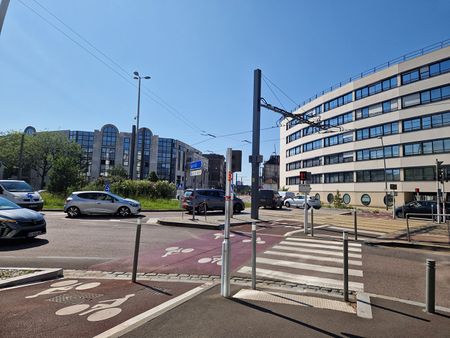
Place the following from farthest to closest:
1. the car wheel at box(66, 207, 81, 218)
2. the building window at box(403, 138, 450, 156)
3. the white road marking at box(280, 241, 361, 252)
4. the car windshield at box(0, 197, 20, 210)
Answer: the building window at box(403, 138, 450, 156) < the car wheel at box(66, 207, 81, 218) < the white road marking at box(280, 241, 361, 252) < the car windshield at box(0, 197, 20, 210)

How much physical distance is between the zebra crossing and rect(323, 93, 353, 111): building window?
45701 mm

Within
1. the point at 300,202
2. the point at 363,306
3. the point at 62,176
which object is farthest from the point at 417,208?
the point at 62,176

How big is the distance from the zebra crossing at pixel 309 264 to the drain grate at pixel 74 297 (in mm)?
3225

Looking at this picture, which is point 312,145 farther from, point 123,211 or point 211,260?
point 211,260

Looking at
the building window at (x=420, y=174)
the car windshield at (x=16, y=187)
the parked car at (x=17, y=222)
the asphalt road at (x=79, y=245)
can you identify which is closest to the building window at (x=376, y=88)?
the building window at (x=420, y=174)

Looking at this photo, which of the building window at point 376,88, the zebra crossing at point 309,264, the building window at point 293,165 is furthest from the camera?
the building window at point 293,165

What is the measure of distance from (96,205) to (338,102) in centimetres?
4672

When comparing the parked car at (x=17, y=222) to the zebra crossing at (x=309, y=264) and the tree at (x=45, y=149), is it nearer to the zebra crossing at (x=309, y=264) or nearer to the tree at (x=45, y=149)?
the zebra crossing at (x=309, y=264)

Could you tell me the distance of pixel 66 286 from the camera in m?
5.77

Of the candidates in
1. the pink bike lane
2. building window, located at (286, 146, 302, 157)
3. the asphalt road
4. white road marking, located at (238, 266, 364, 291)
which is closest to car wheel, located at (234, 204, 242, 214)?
the asphalt road

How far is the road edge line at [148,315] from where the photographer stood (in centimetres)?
374

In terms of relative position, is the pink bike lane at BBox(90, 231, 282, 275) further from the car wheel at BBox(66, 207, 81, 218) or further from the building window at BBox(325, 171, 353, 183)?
the building window at BBox(325, 171, 353, 183)

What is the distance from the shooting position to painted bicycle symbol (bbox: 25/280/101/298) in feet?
17.6

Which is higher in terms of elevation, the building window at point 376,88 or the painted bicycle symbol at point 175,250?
the building window at point 376,88
